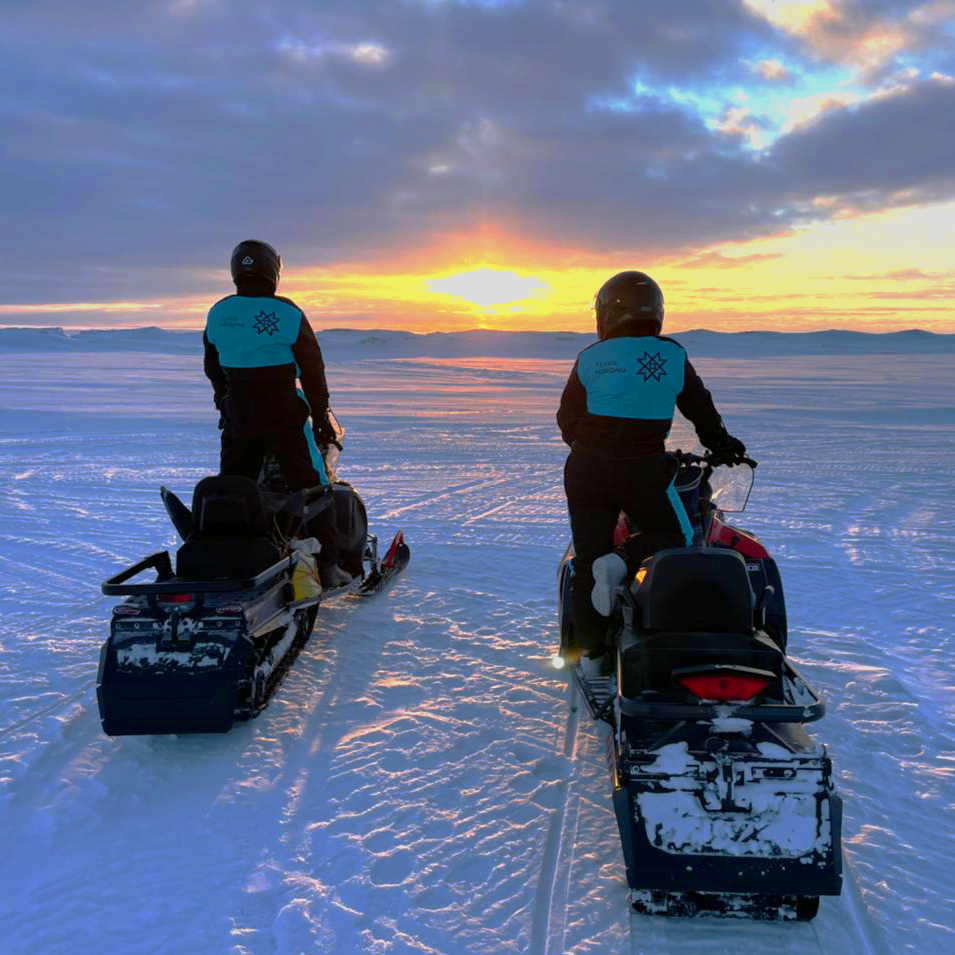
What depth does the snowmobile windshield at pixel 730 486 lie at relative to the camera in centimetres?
376

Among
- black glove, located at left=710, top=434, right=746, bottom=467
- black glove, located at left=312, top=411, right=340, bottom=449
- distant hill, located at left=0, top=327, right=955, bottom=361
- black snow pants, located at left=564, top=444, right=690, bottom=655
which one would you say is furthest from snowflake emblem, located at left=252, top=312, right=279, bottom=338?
distant hill, located at left=0, top=327, right=955, bottom=361

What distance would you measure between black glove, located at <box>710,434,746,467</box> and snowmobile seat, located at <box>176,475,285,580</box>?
212cm

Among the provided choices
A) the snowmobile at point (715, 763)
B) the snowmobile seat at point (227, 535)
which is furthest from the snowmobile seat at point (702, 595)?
the snowmobile seat at point (227, 535)

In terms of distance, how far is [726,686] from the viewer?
2.25 m

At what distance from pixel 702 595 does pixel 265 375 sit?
8.80ft

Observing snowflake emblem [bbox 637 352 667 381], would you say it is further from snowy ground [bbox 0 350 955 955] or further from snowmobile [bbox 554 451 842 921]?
snowy ground [bbox 0 350 955 955]

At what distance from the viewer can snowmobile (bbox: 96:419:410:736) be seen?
3.04 m

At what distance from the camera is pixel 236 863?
2453 millimetres

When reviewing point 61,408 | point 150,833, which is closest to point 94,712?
point 150,833

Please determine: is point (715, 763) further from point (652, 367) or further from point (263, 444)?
point (263, 444)

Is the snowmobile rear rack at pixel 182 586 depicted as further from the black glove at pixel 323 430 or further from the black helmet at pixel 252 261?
the black helmet at pixel 252 261

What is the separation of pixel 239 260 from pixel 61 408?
44.0 ft

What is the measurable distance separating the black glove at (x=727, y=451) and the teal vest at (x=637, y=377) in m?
0.49

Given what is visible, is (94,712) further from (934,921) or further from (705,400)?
(934,921)
